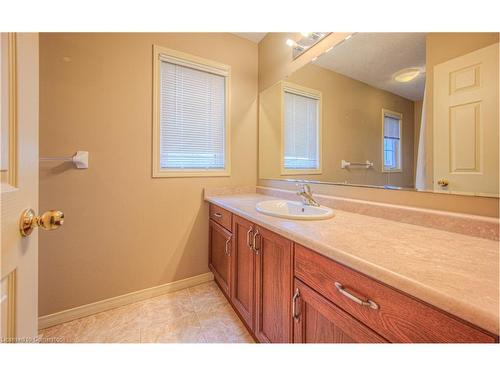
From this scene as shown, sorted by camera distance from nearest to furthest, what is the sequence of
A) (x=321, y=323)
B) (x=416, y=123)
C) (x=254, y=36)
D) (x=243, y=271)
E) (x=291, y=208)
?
1. (x=321, y=323)
2. (x=416, y=123)
3. (x=243, y=271)
4. (x=291, y=208)
5. (x=254, y=36)

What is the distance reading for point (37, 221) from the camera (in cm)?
51

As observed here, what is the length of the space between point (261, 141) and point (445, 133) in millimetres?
1469

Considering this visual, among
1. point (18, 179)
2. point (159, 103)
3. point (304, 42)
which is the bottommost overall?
point (18, 179)

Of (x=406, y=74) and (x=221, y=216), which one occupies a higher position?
(x=406, y=74)

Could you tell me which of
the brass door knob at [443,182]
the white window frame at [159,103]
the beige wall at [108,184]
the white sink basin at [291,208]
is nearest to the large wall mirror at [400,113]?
the brass door knob at [443,182]

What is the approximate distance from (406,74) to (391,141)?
0.34 meters

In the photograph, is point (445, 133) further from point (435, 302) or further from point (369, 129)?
point (435, 302)

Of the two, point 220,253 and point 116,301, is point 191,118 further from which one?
point 116,301

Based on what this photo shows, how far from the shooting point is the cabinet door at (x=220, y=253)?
1.57 metres

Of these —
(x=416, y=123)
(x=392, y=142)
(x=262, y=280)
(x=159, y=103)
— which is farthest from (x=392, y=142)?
(x=159, y=103)

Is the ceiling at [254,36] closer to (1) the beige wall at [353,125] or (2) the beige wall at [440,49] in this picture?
(1) the beige wall at [353,125]

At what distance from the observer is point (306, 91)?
1.70m

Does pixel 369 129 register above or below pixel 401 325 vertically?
above
